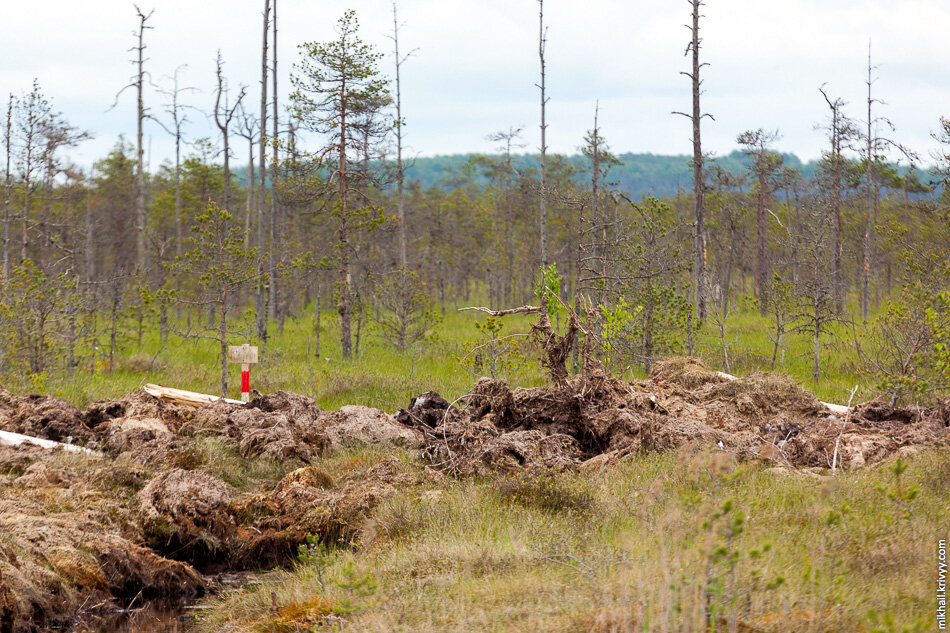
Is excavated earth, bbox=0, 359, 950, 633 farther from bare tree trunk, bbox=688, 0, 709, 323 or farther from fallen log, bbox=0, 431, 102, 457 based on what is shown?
bare tree trunk, bbox=688, 0, 709, 323

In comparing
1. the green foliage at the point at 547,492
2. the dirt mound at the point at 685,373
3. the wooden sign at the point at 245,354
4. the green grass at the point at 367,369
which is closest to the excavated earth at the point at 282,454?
the dirt mound at the point at 685,373

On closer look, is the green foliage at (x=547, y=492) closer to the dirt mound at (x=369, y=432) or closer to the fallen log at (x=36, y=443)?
the dirt mound at (x=369, y=432)

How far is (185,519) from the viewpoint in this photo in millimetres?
8148

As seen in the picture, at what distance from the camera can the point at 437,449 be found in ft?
33.2

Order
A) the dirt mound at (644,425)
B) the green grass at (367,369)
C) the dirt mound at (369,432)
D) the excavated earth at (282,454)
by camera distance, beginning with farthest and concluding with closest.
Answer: the green grass at (367,369)
the dirt mound at (369,432)
the dirt mound at (644,425)
the excavated earth at (282,454)

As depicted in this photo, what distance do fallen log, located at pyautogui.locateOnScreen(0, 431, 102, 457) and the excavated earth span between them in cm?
17

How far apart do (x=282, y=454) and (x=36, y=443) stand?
2.98 meters

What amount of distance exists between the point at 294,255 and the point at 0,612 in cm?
2114

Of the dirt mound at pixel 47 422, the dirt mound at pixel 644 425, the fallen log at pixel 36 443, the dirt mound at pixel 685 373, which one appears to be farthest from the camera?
the dirt mound at pixel 685 373

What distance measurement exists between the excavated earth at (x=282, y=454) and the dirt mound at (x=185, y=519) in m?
0.01

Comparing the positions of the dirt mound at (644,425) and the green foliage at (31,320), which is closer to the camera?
the dirt mound at (644,425)

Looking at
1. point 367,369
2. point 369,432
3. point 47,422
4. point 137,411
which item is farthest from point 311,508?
point 367,369

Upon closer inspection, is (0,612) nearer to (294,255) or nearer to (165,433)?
(165,433)

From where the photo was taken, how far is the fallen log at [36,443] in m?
9.77
